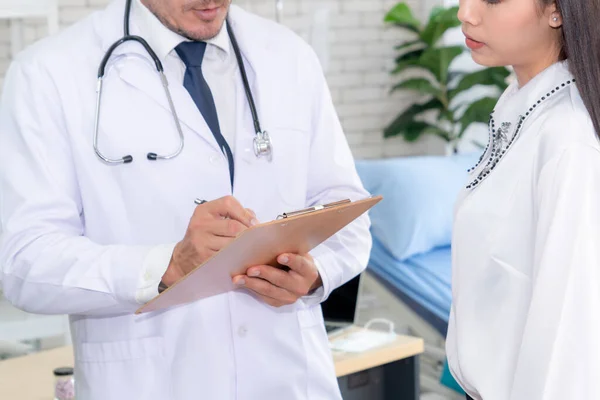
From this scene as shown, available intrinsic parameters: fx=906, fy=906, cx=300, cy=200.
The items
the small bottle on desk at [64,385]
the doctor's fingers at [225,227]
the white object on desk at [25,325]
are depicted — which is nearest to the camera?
the doctor's fingers at [225,227]

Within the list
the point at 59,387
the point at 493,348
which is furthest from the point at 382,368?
the point at 493,348

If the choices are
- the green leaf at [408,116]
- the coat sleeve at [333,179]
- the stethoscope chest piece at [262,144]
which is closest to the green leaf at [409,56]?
the green leaf at [408,116]

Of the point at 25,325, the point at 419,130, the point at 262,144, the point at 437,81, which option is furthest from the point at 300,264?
the point at 437,81

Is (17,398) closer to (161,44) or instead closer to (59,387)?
(59,387)

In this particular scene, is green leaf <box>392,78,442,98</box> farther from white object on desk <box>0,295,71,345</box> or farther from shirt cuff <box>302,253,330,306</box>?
shirt cuff <box>302,253,330,306</box>

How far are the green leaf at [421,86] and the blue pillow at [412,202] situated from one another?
63 cm

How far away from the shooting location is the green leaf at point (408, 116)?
4.98 metres

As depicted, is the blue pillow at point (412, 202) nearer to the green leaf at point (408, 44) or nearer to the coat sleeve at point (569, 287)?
the green leaf at point (408, 44)

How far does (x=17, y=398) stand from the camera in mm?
2180

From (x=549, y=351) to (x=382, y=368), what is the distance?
1.51 meters

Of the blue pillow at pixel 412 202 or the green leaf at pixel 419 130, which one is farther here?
the green leaf at pixel 419 130

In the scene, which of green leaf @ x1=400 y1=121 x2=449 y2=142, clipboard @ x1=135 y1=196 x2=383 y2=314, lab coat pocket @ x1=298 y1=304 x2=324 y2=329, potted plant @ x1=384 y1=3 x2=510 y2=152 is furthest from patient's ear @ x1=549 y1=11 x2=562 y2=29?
green leaf @ x1=400 y1=121 x2=449 y2=142

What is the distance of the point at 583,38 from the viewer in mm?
1281

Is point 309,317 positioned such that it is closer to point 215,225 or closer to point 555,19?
point 215,225
